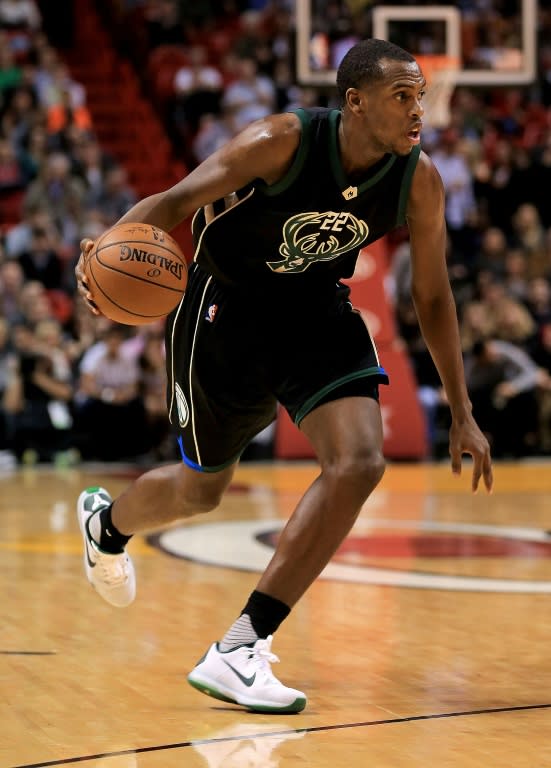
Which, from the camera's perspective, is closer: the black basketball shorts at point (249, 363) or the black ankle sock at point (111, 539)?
the black basketball shorts at point (249, 363)

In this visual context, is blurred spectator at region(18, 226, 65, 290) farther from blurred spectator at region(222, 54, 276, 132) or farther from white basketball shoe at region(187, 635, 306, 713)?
white basketball shoe at region(187, 635, 306, 713)

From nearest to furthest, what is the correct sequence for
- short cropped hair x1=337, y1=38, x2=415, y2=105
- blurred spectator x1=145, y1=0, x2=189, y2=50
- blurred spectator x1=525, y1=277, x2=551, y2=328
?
short cropped hair x1=337, y1=38, x2=415, y2=105, blurred spectator x1=525, y1=277, x2=551, y2=328, blurred spectator x1=145, y1=0, x2=189, y2=50

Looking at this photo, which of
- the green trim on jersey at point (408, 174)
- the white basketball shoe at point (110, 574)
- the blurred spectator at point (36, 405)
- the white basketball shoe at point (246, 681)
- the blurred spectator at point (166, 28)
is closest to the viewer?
the white basketball shoe at point (246, 681)

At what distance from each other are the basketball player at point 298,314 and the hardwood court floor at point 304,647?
1.02ft

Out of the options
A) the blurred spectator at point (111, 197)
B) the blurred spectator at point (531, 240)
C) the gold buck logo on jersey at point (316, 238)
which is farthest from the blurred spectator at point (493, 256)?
the gold buck logo on jersey at point (316, 238)

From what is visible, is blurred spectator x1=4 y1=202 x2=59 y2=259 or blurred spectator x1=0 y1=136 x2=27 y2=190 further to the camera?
blurred spectator x1=0 y1=136 x2=27 y2=190

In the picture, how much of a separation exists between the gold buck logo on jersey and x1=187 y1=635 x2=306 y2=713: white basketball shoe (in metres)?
1.18

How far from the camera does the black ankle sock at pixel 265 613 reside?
158 inches

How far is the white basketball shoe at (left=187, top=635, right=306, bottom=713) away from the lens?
12.8ft

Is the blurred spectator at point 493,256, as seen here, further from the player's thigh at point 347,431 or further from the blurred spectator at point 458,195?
the player's thigh at point 347,431

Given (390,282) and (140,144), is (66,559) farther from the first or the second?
(140,144)

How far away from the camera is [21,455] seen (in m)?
12.1

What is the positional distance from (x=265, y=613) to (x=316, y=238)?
3.80 feet

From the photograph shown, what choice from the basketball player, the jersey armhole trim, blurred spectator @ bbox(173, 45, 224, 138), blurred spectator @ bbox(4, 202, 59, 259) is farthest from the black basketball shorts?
blurred spectator @ bbox(173, 45, 224, 138)
